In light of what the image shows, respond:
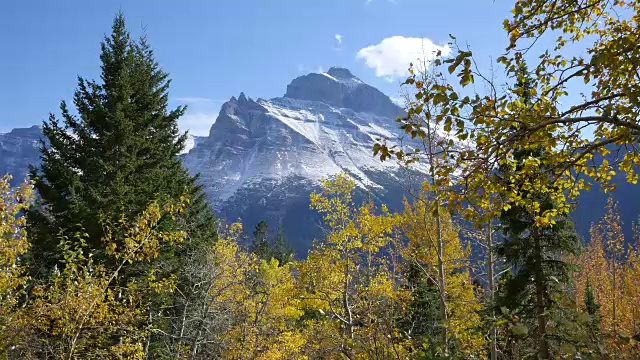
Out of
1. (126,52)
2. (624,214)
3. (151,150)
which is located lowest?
(624,214)

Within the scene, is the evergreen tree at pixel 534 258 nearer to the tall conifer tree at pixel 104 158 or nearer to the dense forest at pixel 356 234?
the dense forest at pixel 356 234

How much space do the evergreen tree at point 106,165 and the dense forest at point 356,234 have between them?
0.25 feet

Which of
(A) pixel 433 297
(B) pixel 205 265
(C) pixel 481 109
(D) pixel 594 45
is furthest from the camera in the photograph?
(A) pixel 433 297

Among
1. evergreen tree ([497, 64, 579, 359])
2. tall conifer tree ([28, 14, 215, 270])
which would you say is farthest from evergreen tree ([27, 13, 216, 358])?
evergreen tree ([497, 64, 579, 359])

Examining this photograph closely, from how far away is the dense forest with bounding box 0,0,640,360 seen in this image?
392 cm

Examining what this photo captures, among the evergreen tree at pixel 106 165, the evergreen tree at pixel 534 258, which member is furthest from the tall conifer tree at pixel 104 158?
the evergreen tree at pixel 534 258

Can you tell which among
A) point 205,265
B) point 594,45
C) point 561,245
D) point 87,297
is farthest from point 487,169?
point 205,265

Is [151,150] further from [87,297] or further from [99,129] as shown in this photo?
[87,297]

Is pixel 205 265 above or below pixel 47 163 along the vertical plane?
below

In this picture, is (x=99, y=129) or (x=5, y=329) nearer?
(x=5, y=329)

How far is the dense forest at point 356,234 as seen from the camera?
12.8ft

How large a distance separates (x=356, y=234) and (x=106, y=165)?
8759 mm

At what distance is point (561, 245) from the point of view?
450 inches

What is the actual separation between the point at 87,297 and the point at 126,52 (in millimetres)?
12358
